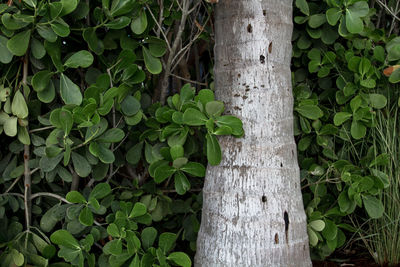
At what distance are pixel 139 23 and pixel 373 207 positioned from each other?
120cm

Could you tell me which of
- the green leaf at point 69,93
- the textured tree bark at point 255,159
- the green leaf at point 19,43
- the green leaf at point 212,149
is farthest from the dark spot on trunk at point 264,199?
the green leaf at point 19,43

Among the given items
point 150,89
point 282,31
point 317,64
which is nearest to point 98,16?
point 150,89

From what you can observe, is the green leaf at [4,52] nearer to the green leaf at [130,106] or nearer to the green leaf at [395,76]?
the green leaf at [130,106]

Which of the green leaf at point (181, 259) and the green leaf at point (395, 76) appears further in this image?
the green leaf at point (395, 76)

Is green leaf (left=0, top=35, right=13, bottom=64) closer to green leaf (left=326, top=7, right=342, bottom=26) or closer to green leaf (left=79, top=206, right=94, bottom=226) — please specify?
green leaf (left=79, top=206, right=94, bottom=226)

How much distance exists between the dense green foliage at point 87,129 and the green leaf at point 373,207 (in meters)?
0.72

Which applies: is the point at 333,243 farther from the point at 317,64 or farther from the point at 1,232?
the point at 1,232

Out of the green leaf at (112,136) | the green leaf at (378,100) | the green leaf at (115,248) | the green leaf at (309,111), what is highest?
the green leaf at (378,100)

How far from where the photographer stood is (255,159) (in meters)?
1.39

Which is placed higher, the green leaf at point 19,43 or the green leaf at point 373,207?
the green leaf at point 19,43

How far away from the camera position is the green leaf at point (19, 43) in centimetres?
128

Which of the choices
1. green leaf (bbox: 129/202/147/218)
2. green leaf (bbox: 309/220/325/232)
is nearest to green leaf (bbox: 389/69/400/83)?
green leaf (bbox: 309/220/325/232)

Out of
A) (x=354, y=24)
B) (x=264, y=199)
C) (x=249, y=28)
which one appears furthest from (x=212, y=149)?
(x=354, y=24)

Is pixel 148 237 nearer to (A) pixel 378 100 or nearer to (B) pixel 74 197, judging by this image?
(B) pixel 74 197
